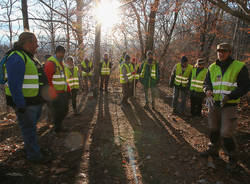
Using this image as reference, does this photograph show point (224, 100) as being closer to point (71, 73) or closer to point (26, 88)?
point (26, 88)

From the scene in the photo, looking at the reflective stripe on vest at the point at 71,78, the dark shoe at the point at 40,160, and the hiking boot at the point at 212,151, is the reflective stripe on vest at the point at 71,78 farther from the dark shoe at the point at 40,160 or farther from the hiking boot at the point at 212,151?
the hiking boot at the point at 212,151

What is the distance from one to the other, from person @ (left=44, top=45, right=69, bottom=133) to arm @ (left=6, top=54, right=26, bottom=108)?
1367mm

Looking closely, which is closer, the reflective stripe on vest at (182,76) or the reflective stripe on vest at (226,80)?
the reflective stripe on vest at (226,80)

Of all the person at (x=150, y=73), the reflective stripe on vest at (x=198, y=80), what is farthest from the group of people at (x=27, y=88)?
the reflective stripe on vest at (x=198, y=80)

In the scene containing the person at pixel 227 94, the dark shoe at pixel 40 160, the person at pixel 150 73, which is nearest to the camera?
the person at pixel 227 94

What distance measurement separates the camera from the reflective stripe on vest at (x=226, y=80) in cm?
316

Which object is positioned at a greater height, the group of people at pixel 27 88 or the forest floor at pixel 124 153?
the group of people at pixel 27 88

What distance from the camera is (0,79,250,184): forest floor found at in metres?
3.10

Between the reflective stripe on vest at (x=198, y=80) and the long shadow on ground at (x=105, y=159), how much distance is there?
3315 millimetres

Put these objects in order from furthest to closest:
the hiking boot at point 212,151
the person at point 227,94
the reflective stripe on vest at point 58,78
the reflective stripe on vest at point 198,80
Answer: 1. the reflective stripe on vest at point 198,80
2. the reflective stripe on vest at point 58,78
3. the hiking boot at point 212,151
4. the person at point 227,94

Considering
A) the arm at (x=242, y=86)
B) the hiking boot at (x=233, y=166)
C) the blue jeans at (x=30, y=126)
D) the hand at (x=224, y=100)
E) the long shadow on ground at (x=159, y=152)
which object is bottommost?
the long shadow on ground at (x=159, y=152)

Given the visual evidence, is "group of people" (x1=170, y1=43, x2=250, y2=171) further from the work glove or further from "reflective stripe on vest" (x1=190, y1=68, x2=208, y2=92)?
"reflective stripe on vest" (x1=190, y1=68, x2=208, y2=92)

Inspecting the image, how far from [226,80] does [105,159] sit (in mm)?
2911

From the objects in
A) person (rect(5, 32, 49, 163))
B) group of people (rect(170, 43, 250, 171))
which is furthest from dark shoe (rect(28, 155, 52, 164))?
group of people (rect(170, 43, 250, 171))
